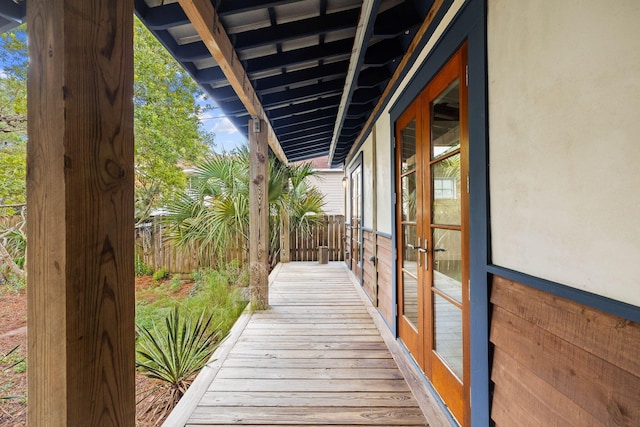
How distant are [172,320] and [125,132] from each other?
5.78ft

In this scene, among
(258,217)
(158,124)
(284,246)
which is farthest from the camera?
(284,246)

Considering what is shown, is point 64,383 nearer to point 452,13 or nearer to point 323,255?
point 452,13

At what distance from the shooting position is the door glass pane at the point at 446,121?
1.52 metres

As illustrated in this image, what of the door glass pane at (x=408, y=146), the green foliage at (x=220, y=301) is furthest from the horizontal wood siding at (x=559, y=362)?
the green foliage at (x=220, y=301)

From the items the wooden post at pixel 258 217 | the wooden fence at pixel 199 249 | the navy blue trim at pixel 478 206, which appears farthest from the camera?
the wooden fence at pixel 199 249

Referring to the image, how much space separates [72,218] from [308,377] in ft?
5.94

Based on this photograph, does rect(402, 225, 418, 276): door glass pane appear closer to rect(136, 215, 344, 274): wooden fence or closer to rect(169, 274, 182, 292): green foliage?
rect(136, 215, 344, 274): wooden fence

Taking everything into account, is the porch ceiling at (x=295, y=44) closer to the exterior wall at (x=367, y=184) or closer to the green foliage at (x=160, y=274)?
the exterior wall at (x=367, y=184)

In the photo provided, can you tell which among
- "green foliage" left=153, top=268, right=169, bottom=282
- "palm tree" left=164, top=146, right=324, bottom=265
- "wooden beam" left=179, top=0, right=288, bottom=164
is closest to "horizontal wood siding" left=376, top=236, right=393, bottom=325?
"palm tree" left=164, top=146, right=324, bottom=265

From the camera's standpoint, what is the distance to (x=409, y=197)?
7.39 feet

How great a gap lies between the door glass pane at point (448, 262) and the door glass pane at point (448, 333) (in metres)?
0.09

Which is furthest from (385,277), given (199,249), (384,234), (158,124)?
(158,124)

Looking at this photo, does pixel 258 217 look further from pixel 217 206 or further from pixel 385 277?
pixel 385 277

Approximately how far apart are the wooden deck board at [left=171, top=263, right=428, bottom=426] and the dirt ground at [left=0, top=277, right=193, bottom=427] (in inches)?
19.7
